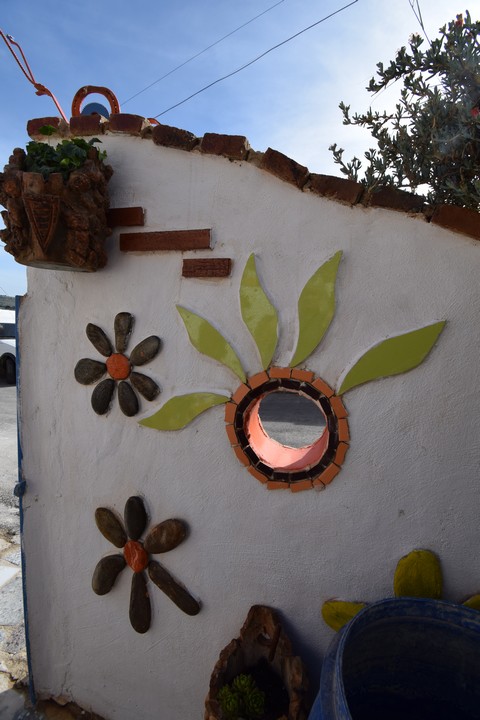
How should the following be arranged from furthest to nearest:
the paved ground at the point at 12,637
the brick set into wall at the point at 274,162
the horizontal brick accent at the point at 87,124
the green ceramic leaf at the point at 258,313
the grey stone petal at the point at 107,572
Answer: the paved ground at the point at 12,637, the grey stone petal at the point at 107,572, the horizontal brick accent at the point at 87,124, the green ceramic leaf at the point at 258,313, the brick set into wall at the point at 274,162

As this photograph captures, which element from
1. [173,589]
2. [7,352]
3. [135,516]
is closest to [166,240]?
[135,516]

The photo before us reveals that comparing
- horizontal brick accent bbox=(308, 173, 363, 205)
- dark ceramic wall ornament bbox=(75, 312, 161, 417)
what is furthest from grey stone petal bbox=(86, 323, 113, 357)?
horizontal brick accent bbox=(308, 173, 363, 205)

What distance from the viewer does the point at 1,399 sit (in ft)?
28.0

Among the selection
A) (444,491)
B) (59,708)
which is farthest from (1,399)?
(444,491)

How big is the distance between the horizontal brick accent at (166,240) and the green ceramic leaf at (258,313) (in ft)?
0.73

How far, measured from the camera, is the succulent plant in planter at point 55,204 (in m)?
1.92

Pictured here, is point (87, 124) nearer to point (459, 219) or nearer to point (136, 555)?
point (459, 219)

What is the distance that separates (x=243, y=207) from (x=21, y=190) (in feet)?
2.77

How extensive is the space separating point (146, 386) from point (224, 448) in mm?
428

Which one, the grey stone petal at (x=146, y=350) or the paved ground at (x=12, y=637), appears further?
the paved ground at (x=12, y=637)

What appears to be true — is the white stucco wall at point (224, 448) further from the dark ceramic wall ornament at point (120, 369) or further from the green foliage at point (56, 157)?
the green foliage at point (56, 157)

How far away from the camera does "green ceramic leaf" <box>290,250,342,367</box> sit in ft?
6.29

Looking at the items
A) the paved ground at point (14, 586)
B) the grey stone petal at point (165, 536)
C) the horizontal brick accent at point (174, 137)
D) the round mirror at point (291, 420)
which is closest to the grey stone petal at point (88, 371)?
the grey stone petal at point (165, 536)

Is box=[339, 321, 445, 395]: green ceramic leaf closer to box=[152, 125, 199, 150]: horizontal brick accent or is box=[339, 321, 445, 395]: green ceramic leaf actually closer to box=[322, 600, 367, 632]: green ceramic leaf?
box=[322, 600, 367, 632]: green ceramic leaf
